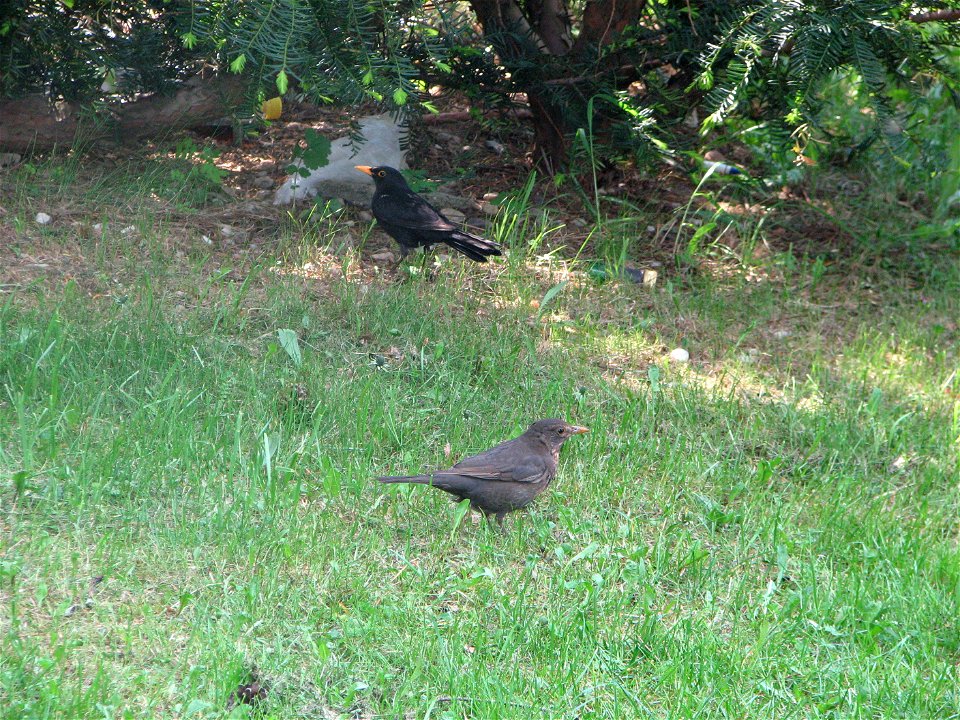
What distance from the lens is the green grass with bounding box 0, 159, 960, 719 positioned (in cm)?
348

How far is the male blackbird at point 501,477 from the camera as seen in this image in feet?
14.1

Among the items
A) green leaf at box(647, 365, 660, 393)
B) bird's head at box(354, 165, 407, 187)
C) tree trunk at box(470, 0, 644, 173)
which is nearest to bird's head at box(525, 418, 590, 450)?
green leaf at box(647, 365, 660, 393)

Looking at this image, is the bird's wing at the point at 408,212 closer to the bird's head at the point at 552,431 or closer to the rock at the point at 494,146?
the rock at the point at 494,146

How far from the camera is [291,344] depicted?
5496 millimetres

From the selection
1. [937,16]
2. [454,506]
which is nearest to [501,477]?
[454,506]

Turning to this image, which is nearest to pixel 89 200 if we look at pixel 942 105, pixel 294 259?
pixel 294 259

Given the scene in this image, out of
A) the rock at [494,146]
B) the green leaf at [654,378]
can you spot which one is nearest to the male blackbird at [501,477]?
the green leaf at [654,378]

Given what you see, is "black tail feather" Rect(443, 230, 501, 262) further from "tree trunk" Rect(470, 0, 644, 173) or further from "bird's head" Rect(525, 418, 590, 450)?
"bird's head" Rect(525, 418, 590, 450)

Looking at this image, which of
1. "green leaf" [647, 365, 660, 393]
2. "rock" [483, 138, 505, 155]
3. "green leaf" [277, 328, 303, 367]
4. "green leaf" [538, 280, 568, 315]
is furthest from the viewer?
"rock" [483, 138, 505, 155]

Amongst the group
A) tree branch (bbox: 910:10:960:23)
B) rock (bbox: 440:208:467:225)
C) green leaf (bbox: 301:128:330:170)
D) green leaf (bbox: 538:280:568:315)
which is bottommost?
rock (bbox: 440:208:467:225)

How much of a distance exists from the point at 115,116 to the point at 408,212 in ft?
8.21

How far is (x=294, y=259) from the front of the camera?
6.65 meters

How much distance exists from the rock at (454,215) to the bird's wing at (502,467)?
313 cm

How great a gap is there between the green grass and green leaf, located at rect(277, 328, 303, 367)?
64mm
